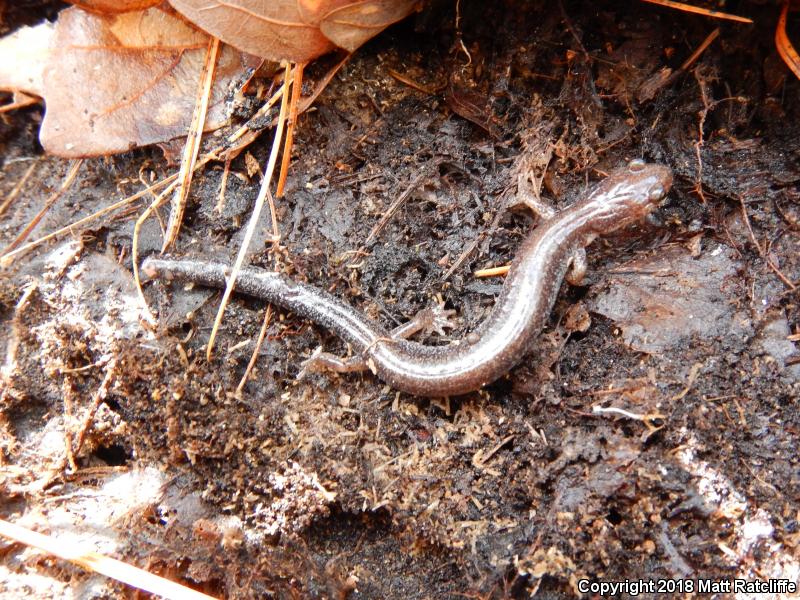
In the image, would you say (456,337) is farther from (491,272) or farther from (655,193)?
(655,193)

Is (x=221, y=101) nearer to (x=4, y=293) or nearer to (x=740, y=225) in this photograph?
(x=4, y=293)

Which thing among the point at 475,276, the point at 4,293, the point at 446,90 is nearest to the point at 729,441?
the point at 475,276

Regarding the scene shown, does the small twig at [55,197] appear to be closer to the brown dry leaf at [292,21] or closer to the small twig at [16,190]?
the small twig at [16,190]

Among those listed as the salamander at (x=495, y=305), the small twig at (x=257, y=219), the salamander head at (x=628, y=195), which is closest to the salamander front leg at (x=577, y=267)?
the salamander at (x=495, y=305)

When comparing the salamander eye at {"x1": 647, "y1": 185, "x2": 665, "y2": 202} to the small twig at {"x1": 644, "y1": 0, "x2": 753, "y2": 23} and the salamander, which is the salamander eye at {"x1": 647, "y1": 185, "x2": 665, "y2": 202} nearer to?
the salamander

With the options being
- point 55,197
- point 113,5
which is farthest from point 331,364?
point 113,5

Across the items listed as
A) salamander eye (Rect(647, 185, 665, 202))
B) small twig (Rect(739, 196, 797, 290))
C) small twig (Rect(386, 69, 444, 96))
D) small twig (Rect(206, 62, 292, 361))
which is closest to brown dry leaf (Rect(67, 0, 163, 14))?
small twig (Rect(206, 62, 292, 361))
